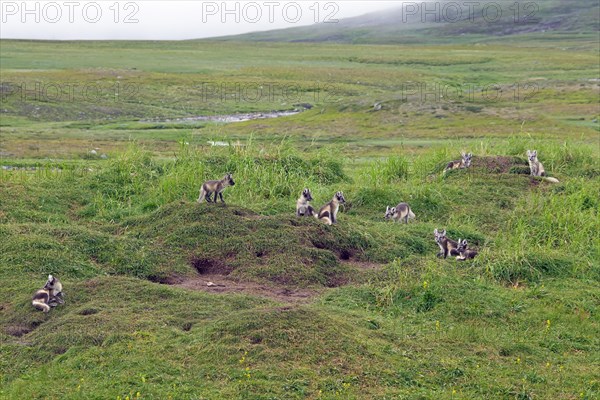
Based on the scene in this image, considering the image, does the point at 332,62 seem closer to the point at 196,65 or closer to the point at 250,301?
the point at 196,65

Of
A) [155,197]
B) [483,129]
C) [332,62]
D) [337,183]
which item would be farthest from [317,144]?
[332,62]

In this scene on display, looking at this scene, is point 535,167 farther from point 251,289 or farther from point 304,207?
point 251,289

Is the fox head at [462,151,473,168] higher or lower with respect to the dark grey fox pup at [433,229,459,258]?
higher

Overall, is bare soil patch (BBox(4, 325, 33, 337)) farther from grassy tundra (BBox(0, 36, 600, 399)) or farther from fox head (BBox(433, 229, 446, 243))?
fox head (BBox(433, 229, 446, 243))

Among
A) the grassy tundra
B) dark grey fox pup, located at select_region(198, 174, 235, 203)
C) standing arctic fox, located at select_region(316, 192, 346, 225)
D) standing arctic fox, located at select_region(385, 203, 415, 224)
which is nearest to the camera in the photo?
the grassy tundra

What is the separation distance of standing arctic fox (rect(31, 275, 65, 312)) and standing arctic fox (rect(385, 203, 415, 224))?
6487 mm

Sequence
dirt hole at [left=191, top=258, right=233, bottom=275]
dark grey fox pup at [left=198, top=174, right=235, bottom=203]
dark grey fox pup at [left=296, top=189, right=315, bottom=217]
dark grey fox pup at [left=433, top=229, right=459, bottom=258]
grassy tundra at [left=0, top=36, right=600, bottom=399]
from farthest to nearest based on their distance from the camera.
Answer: dark grey fox pup at [left=198, top=174, right=235, bottom=203]
dark grey fox pup at [left=296, top=189, right=315, bottom=217]
dark grey fox pup at [left=433, top=229, right=459, bottom=258]
dirt hole at [left=191, top=258, right=233, bottom=275]
grassy tundra at [left=0, top=36, right=600, bottom=399]

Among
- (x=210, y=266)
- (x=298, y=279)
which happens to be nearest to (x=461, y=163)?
(x=298, y=279)

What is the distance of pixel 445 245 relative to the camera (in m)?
12.7

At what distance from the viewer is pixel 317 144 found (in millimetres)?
30078

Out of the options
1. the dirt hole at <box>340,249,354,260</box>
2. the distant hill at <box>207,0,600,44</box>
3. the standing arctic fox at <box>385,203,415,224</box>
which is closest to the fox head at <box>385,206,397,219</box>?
the standing arctic fox at <box>385,203,415,224</box>

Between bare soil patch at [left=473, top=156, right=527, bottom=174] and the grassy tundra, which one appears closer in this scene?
the grassy tundra

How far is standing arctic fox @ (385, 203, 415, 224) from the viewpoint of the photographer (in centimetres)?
1458

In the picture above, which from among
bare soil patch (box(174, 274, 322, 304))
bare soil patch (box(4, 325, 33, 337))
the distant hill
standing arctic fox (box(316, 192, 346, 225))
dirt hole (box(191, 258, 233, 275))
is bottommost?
bare soil patch (box(4, 325, 33, 337))
